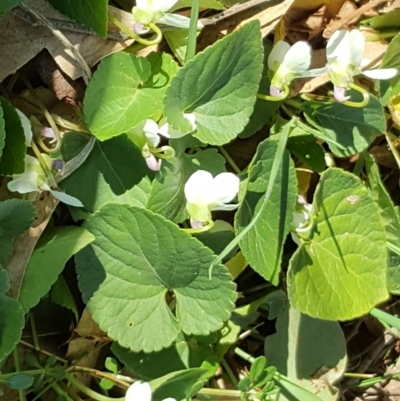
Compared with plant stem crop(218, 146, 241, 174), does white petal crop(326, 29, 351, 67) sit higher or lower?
higher

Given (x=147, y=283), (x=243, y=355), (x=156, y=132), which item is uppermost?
(x=156, y=132)

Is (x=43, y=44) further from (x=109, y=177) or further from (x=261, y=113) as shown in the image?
(x=261, y=113)

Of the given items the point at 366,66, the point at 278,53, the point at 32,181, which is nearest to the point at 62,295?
the point at 32,181

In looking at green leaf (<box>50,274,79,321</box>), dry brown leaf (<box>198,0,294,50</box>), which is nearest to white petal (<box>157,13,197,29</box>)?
dry brown leaf (<box>198,0,294,50</box>)

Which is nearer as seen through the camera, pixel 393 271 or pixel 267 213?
pixel 267 213

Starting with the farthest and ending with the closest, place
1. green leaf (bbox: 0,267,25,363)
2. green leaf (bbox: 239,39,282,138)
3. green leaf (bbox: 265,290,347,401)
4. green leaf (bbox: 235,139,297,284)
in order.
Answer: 1. green leaf (bbox: 265,290,347,401)
2. green leaf (bbox: 239,39,282,138)
3. green leaf (bbox: 235,139,297,284)
4. green leaf (bbox: 0,267,25,363)

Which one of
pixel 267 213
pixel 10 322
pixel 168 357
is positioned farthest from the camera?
pixel 168 357

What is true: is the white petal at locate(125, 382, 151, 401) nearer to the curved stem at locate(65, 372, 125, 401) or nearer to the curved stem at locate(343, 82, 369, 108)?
the curved stem at locate(65, 372, 125, 401)

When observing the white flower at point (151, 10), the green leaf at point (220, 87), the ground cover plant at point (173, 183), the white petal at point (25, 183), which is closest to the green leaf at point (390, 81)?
the ground cover plant at point (173, 183)
